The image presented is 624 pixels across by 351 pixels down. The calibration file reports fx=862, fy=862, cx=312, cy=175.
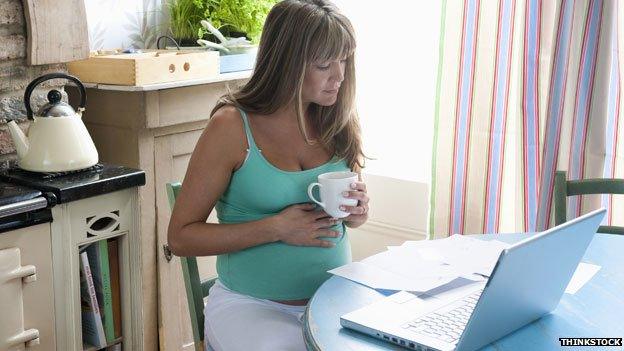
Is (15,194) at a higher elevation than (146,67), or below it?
below

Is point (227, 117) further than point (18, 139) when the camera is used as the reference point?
No

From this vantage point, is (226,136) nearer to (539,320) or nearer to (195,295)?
(195,295)

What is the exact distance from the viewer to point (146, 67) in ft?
8.90

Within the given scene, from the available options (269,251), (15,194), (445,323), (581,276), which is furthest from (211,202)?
(581,276)

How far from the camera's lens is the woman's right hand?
6.25 ft

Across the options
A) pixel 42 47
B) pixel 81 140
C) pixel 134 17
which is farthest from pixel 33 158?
pixel 134 17

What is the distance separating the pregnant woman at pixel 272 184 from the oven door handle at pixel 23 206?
40 centimetres

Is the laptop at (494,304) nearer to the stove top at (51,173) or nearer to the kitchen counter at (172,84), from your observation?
the stove top at (51,173)

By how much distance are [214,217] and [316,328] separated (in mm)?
1672

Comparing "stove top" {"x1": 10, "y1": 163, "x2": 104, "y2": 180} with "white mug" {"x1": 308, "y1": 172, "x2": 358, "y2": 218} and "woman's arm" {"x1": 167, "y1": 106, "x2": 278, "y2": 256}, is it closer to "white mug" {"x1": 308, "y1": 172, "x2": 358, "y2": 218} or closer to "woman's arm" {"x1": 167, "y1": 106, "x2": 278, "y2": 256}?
"woman's arm" {"x1": 167, "y1": 106, "x2": 278, "y2": 256}

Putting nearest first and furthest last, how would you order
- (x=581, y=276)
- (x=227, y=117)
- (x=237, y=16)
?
1. (x=581, y=276)
2. (x=227, y=117)
3. (x=237, y=16)

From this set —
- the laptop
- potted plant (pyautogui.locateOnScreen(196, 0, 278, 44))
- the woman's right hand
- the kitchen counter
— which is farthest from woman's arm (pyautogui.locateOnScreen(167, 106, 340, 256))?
potted plant (pyautogui.locateOnScreen(196, 0, 278, 44))

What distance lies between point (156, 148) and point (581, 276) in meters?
1.55

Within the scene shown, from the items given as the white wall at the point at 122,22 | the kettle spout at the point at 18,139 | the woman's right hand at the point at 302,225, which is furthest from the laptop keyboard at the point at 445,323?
the white wall at the point at 122,22
